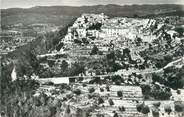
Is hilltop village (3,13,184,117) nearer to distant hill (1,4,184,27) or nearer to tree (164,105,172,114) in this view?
tree (164,105,172,114)

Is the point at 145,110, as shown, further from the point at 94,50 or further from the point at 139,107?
the point at 94,50

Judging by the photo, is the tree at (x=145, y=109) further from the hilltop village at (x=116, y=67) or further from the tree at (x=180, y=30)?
the tree at (x=180, y=30)

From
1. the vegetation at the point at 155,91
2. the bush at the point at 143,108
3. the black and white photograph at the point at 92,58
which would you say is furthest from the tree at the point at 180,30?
the bush at the point at 143,108

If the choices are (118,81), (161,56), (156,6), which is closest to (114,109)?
(118,81)

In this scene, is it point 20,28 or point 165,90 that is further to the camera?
point 20,28

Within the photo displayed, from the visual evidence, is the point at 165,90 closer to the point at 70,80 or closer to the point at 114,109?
the point at 114,109

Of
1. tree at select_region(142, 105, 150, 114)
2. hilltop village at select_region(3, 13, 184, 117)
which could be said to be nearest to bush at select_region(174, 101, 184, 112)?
hilltop village at select_region(3, 13, 184, 117)

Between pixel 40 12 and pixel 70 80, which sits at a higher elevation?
pixel 40 12
